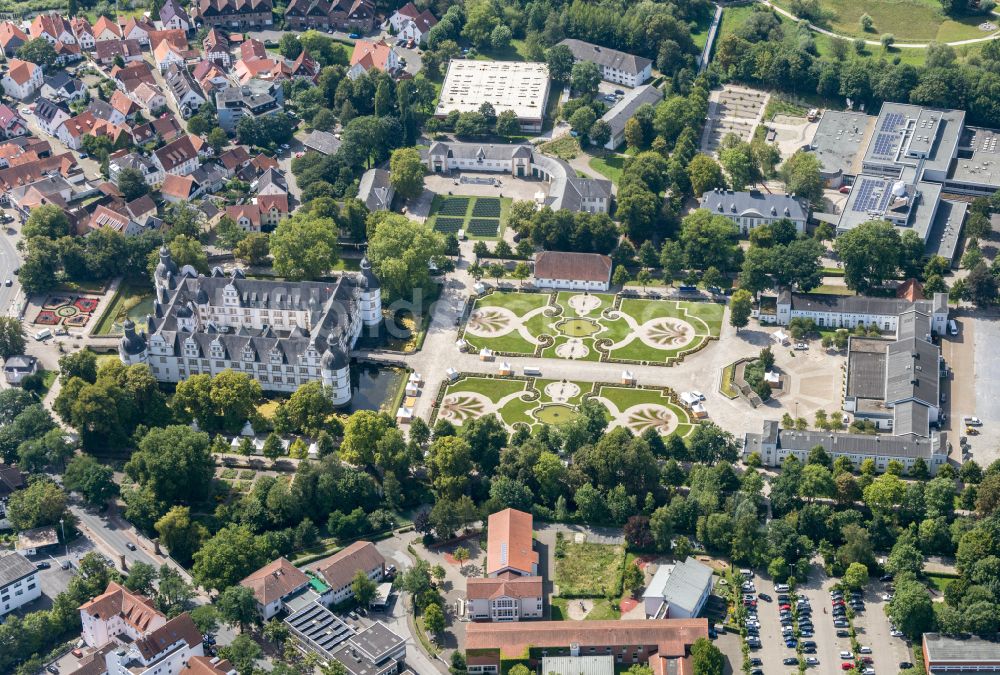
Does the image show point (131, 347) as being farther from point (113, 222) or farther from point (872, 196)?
point (872, 196)

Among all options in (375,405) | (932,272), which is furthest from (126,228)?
(932,272)

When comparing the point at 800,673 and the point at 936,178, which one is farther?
the point at 936,178

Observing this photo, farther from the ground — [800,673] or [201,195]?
[800,673]

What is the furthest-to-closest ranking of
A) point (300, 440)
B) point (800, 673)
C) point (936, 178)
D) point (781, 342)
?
1. point (936, 178)
2. point (781, 342)
3. point (300, 440)
4. point (800, 673)

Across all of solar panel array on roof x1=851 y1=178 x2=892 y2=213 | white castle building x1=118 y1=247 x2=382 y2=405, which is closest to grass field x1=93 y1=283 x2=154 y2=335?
white castle building x1=118 y1=247 x2=382 y2=405

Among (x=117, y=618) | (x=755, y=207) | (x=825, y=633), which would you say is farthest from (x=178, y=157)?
(x=825, y=633)

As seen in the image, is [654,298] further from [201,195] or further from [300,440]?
[201,195]

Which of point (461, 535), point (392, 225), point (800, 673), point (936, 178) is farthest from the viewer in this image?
point (936, 178)
